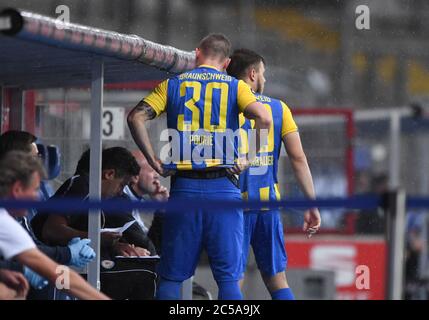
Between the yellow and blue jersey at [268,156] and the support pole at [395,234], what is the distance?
2079mm

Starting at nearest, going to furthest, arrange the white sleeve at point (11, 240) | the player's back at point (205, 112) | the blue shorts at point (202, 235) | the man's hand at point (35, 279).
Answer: the white sleeve at point (11, 240), the man's hand at point (35, 279), the blue shorts at point (202, 235), the player's back at point (205, 112)

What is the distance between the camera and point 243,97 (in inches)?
260

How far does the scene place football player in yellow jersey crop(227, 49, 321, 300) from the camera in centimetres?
712

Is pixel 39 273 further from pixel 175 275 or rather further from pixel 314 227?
pixel 314 227

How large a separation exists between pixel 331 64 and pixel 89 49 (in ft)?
61.0

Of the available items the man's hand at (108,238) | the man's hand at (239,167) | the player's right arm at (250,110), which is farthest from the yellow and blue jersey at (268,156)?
the man's hand at (108,238)

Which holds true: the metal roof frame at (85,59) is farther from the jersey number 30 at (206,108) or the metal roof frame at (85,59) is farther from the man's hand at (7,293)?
the man's hand at (7,293)

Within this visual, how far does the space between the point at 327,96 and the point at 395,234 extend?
60.7ft

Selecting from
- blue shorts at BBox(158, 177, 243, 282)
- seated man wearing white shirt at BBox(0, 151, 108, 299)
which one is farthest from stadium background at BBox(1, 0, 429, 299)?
seated man wearing white shirt at BBox(0, 151, 108, 299)

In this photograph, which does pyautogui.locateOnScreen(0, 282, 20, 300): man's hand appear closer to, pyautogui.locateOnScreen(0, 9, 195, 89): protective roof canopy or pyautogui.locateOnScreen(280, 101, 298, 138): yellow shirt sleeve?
pyautogui.locateOnScreen(0, 9, 195, 89): protective roof canopy

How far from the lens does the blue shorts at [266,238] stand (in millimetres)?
7133

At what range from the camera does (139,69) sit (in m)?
7.75

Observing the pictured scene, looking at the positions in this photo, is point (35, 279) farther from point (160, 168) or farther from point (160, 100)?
point (160, 100)
